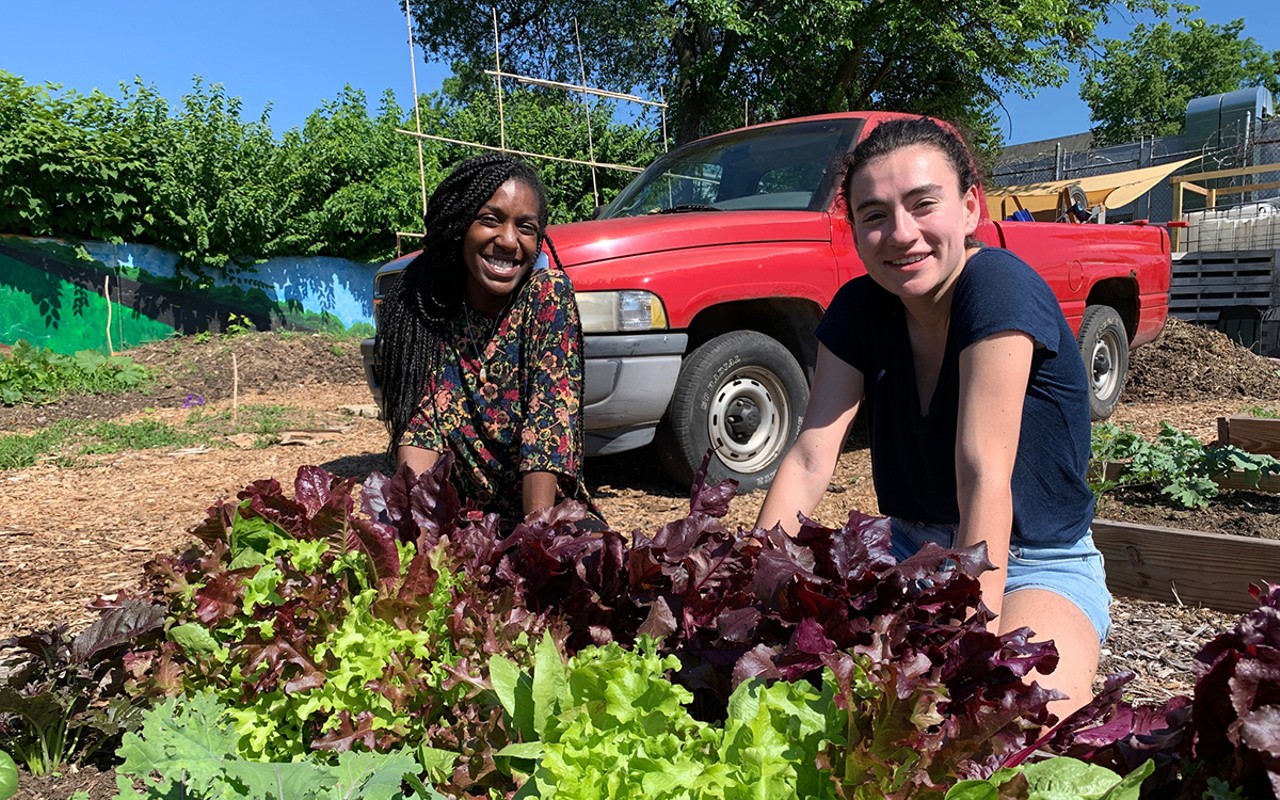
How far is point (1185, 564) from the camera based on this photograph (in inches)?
143


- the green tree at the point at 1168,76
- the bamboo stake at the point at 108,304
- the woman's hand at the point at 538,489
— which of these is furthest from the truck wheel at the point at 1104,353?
the green tree at the point at 1168,76

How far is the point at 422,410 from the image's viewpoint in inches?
117

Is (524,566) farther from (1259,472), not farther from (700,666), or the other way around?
(1259,472)

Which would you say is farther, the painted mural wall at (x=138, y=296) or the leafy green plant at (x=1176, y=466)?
the painted mural wall at (x=138, y=296)

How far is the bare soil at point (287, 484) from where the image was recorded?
11.5 feet

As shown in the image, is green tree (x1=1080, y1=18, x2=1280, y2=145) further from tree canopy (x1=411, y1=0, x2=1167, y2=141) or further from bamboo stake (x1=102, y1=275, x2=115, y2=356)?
bamboo stake (x1=102, y1=275, x2=115, y2=356)

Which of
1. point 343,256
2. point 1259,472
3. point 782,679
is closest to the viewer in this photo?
point 782,679

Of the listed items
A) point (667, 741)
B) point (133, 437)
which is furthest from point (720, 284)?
point (133, 437)

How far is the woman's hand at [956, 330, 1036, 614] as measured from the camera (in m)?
1.89

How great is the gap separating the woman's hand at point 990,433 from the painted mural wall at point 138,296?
596 inches

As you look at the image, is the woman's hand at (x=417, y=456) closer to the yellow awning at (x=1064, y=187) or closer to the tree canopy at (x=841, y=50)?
the yellow awning at (x=1064, y=187)

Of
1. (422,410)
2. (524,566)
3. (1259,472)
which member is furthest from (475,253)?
(1259,472)

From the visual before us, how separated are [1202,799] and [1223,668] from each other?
16 centimetres

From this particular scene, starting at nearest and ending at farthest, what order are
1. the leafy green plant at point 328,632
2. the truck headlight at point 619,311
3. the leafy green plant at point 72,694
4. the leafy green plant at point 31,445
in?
the leafy green plant at point 328,632 < the leafy green plant at point 72,694 < the truck headlight at point 619,311 < the leafy green plant at point 31,445
